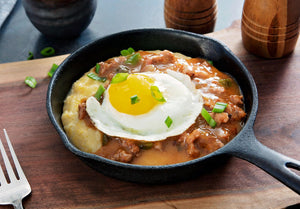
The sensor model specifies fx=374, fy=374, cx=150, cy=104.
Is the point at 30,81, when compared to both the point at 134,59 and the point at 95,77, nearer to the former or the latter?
the point at 95,77

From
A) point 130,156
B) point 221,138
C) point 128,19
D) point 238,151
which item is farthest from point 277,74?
point 128,19

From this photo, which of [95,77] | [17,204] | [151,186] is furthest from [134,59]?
[17,204]

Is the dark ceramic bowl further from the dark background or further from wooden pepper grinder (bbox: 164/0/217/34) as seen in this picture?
wooden pepper grinder (bbox: 164/0/217/34)

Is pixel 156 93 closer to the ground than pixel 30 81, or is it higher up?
higher up

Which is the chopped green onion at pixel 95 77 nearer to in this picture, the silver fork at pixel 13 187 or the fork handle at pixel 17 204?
the silver fork at pixel 13 187

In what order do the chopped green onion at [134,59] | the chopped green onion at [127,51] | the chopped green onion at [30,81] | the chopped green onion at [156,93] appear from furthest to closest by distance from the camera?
the chopped green onion at [30,81] < the chopped green onion at [127,51] < the chopped green onion at [134,59] < the chopped green onion at [156,93]

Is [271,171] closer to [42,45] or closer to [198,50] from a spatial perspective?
[198,50]

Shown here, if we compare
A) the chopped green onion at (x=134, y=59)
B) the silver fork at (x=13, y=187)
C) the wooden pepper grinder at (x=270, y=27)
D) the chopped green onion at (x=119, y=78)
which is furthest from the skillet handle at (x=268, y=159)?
the silver fork at (x=13, y=187)
